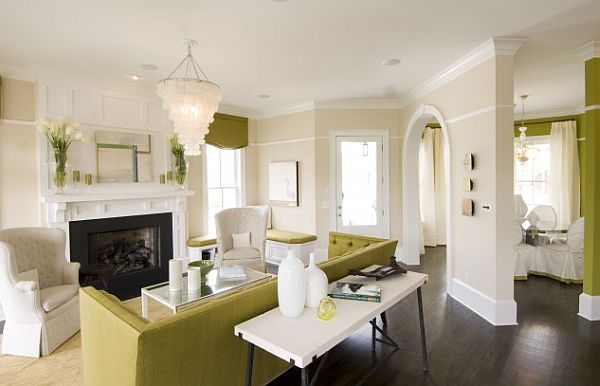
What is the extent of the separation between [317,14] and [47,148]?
347 centimetres

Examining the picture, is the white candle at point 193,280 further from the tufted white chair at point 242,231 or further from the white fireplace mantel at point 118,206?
the white fireplace mantel at point 118,206

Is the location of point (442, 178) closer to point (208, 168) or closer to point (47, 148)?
point (208, 168)

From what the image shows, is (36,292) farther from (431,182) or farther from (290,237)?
(431,182)

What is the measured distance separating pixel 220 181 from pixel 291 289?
446cm

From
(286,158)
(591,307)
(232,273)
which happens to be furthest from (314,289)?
(286,158)

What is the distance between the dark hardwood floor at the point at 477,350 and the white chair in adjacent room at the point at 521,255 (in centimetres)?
74

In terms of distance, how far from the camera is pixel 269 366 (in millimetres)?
2205

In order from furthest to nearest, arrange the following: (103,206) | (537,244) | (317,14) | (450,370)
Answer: (537,244) < (103,206) < (317,14) < (450,370)

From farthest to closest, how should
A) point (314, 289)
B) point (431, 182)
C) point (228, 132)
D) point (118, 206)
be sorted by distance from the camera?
point (431, 182) < point (228, 132) < point (118, 206) < point (314, 289)

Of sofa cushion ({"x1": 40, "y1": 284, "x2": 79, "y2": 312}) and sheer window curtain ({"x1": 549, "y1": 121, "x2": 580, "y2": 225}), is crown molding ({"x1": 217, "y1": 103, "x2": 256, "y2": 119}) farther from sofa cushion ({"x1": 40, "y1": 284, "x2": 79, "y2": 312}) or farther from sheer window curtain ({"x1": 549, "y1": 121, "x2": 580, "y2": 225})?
sheer window curtain ({"x1": 549, "y1": 121, "x2": 580, "y2": 225})

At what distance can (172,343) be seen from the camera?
1.55m

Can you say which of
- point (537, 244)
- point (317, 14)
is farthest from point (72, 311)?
point (537, 244)

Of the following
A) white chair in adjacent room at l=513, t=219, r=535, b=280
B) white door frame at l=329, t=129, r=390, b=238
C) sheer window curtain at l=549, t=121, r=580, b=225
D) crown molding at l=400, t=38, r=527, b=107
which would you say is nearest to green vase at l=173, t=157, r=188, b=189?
white door frame at l=329, t=129, r=390, b=238

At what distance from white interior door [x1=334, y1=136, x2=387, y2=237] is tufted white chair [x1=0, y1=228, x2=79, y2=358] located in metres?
→ 3.84
